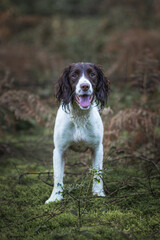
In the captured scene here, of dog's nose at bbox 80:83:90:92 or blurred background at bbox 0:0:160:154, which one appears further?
blurred background at bbox 0:0:160:154

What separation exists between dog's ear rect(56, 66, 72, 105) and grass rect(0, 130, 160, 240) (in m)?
0.87

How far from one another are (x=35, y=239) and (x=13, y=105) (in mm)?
3375

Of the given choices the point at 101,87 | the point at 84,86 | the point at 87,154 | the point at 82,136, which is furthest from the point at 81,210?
the point at 87,154

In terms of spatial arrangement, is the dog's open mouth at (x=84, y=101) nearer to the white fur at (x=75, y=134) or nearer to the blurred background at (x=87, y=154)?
the white fur at (x=75, y=134)

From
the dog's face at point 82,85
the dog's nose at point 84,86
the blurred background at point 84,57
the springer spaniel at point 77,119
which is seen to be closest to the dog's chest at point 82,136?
the springer spaniel at point 77,119

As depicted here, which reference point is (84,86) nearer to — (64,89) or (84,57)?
(64,89)

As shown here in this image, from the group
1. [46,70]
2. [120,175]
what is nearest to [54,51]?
A: [46,70]

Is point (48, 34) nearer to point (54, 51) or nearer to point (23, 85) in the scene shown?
point (54, 51)

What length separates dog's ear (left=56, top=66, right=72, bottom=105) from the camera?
3070 mm

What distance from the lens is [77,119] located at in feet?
10.4

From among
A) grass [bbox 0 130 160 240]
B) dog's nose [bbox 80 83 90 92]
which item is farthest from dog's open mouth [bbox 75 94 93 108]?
grass [bbox 0 130 160 240]

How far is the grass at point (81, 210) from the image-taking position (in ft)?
7.61

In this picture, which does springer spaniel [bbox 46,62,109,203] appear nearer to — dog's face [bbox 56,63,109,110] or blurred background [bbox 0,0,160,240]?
dog's face [bbox 56,63,109,110]

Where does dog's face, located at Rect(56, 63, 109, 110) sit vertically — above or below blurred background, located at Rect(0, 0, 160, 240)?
above
